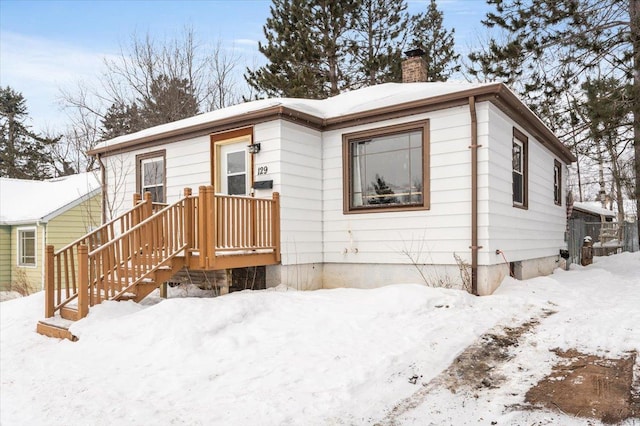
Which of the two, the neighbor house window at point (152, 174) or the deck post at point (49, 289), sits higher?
the neighbor house window at point (152, 174)

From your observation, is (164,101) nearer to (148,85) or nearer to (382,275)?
(148,85)

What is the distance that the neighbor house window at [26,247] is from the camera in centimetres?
1479

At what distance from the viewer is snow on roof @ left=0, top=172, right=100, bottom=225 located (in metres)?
14.6

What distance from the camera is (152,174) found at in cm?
980

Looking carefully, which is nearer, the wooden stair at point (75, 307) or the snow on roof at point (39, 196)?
the wooden stair at point (75, 307)

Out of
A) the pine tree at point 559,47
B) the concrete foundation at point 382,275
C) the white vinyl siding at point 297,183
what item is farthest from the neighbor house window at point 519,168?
the pine tree at point 559,47

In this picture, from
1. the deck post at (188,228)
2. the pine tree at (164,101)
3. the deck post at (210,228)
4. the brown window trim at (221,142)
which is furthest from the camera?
the pine tree at (164,101)

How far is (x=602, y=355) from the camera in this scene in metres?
3.96

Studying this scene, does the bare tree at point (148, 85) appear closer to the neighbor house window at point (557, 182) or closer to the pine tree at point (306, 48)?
the pine tree at point (306, 48)

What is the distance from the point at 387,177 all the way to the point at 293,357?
411cm

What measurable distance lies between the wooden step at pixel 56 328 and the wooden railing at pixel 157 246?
195 millimetres

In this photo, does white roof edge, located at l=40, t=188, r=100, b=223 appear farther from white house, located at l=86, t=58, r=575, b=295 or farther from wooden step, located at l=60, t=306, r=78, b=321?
wooden step, located at l=60, t=306, r=78, b=321

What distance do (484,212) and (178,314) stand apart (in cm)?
440

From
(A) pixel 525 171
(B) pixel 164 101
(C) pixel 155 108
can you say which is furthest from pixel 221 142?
(C) pixel 155 108
